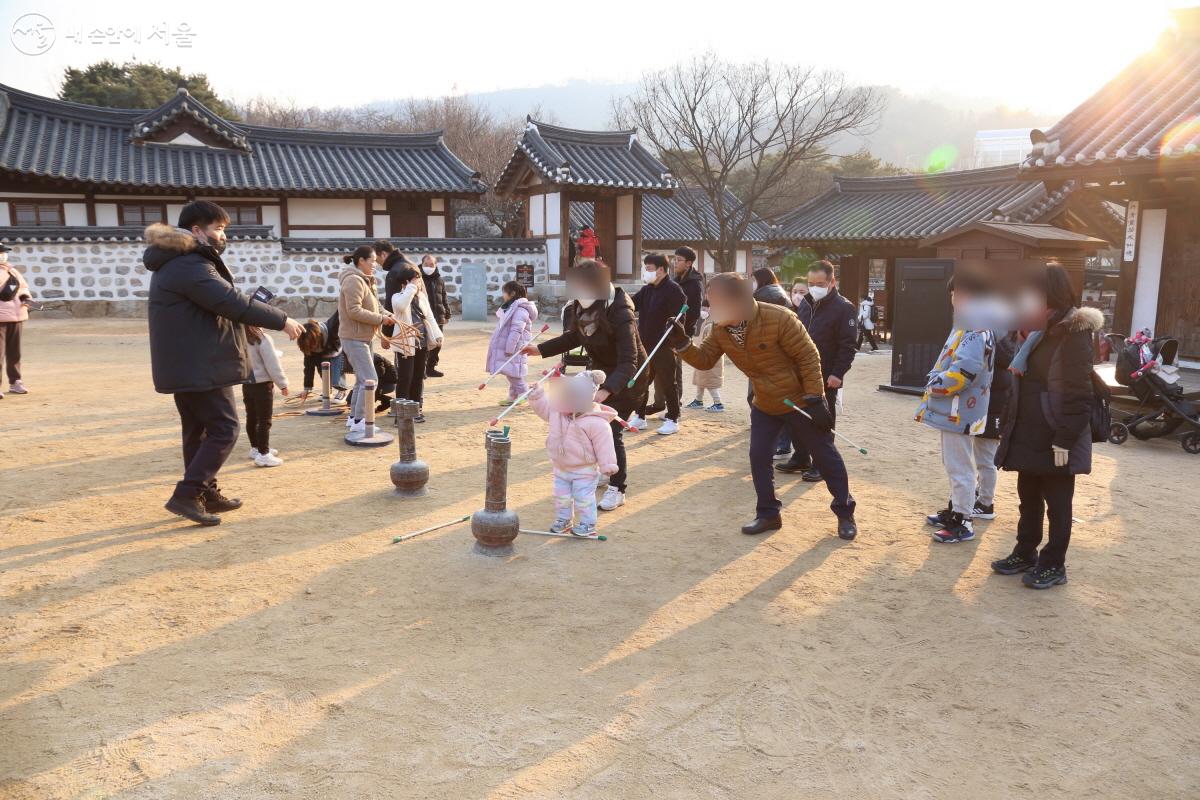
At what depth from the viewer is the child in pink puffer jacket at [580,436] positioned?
487cm

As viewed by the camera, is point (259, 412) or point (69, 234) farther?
point (69, 234)

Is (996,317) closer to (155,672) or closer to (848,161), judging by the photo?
(155,672)

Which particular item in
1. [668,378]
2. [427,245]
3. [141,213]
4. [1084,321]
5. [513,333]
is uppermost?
[141,213]

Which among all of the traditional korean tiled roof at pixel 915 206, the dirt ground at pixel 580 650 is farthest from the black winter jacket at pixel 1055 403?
the traditional korean tiled roof at pixel 915 206

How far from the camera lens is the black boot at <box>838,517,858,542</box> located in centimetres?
516

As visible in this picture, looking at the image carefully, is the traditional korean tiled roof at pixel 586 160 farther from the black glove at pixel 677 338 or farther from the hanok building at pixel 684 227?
the black glove at pixel 677 338

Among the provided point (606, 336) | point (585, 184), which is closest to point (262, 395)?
point (606, 336)

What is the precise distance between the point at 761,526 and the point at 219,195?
21578mm

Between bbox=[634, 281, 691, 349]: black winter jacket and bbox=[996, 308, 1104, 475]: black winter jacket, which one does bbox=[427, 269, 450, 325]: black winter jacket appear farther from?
bbox=[996, 308, 1104, 475]: black winter jacket

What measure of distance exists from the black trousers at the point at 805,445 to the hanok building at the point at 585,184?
1658 centimetres

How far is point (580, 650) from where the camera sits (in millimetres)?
3668

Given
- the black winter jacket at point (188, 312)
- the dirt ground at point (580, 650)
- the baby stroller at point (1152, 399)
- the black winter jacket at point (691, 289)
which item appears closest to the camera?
the dirt ground at point (580, 650)

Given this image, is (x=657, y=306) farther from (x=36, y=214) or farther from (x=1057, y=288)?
(x=36, y=214)

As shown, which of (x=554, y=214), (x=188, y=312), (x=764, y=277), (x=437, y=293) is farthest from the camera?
(x=554, y=214)
